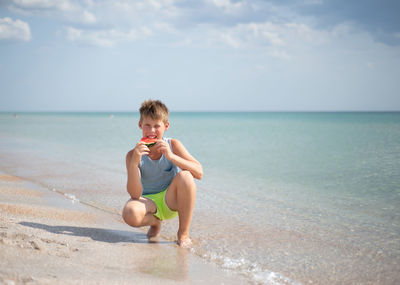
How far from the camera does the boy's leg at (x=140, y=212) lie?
3670mm

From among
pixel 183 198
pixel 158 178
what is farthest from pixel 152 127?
pixel 183 198

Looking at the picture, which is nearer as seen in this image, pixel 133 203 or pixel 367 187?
pixel 133 203

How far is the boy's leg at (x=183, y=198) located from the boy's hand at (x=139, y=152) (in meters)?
0.44

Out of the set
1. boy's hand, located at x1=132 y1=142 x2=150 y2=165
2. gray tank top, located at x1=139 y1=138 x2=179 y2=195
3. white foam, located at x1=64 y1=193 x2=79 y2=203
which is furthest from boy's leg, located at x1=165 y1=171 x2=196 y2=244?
white foam, located at x1=64 y1=193 x2=79 y2=203

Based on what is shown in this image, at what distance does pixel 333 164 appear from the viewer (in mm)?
10703

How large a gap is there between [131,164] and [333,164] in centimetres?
853

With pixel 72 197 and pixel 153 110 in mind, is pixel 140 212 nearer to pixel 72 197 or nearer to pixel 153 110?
pixel 153 110

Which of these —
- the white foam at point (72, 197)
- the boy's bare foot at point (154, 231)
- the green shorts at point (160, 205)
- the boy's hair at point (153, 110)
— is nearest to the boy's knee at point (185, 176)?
the green shorts at point (160, 205)

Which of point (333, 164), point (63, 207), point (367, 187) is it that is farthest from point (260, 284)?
point (333, 164)

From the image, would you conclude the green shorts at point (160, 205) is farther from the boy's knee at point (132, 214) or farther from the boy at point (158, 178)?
the boy's knee at point (132, 214)

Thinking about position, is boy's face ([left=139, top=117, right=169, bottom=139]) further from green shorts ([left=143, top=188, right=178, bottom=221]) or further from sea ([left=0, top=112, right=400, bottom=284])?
sea ([left=0, top=112, right=400, bottom=284])

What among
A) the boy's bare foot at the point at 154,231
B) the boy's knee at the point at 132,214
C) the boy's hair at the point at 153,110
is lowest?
the boy's bare foot at the point at 154,231

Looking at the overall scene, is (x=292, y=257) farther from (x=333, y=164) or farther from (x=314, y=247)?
(x=333, y=164)

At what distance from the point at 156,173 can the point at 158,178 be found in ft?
0.23
